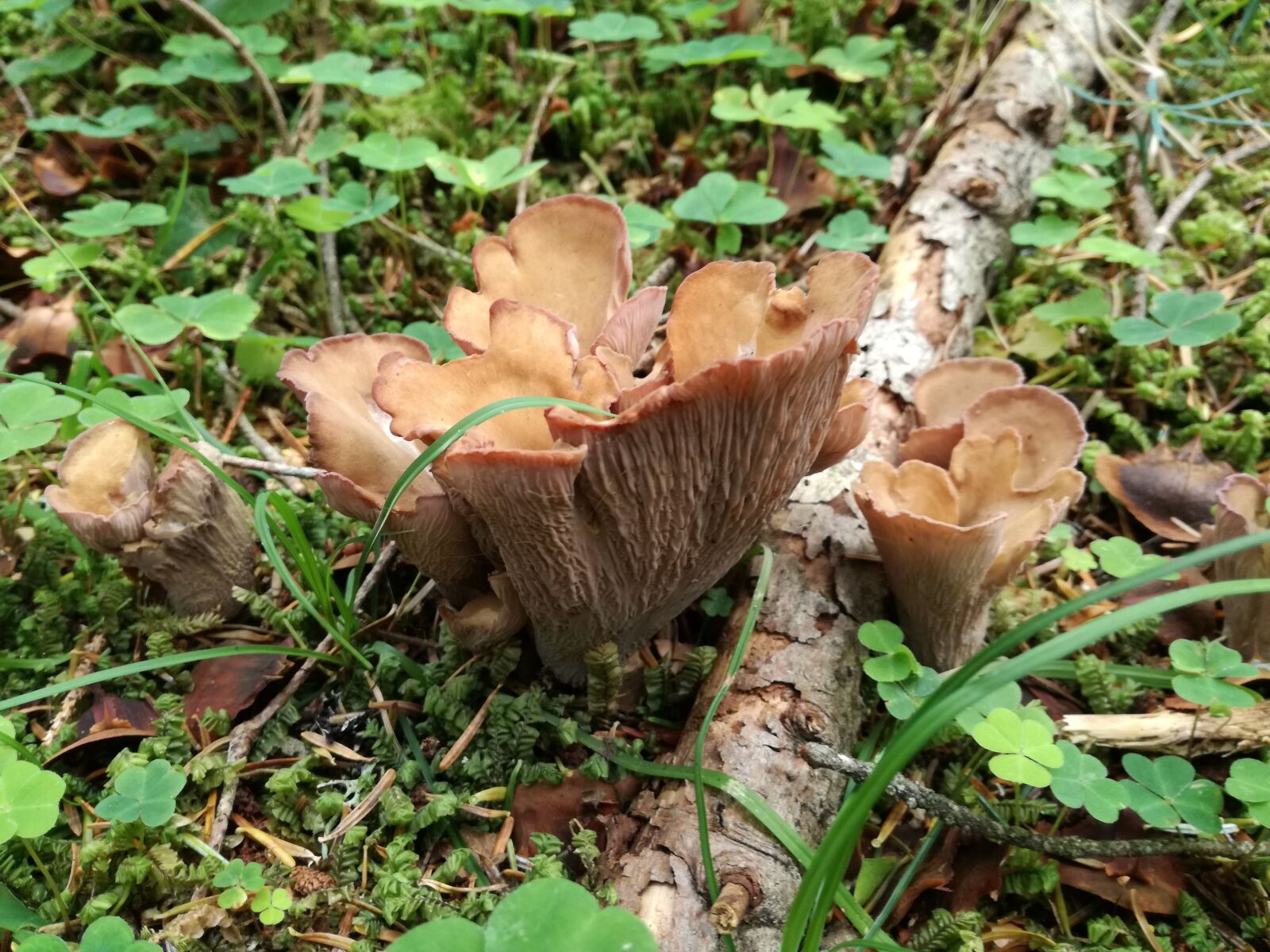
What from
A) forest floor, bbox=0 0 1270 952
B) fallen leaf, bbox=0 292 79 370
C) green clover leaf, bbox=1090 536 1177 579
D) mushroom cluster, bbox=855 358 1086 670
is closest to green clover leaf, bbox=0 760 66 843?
forest floor, bbox=0 0 1270 952

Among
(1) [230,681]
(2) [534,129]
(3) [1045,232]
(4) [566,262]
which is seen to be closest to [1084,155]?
(3) [1045,232]

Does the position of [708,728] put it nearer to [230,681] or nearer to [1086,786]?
[1086,786]

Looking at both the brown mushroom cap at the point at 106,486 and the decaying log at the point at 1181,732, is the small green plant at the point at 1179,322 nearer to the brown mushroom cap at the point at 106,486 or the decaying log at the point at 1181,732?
the decaying log at the point at 1181,732

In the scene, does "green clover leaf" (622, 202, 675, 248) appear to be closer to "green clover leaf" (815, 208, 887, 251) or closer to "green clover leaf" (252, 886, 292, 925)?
"green clover leaf" (815, 208, 887, 251)

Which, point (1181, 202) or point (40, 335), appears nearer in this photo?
point (40, 335)

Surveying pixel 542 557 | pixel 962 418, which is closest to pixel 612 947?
pixel 542 557

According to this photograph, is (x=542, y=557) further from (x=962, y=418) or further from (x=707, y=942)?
(x=962, y=418)

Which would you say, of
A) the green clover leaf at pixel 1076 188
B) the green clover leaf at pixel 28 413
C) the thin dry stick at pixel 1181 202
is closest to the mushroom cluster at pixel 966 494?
the thin dry stick at pixel 1181 202
